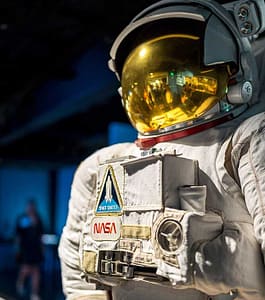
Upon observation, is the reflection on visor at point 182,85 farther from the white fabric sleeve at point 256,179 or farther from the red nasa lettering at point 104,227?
the red nasa lettering at point 104,227

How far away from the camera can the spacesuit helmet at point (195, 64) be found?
103 centimetres

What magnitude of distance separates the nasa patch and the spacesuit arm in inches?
5.8

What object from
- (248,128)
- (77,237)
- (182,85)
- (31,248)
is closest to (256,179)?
(248,128)

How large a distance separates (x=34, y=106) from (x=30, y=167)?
383 centimetres

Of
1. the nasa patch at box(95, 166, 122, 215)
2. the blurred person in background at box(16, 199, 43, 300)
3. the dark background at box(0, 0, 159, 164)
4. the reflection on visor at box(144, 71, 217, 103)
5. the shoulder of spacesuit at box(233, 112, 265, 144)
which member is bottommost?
the blurred person in background at box(16, 199, 43, 300)

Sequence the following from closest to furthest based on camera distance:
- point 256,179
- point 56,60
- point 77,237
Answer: point 256,179
point 77,237
point 56,60

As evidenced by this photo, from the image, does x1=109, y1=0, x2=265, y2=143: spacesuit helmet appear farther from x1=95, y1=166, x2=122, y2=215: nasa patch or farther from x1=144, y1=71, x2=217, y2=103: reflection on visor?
x1=95, y1=166, x2=122, y2=215: nasa patch

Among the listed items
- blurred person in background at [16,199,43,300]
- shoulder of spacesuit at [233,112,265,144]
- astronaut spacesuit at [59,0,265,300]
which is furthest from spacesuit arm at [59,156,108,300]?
blurred person in background at [16,199,43,300]

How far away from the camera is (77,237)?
4.22ft

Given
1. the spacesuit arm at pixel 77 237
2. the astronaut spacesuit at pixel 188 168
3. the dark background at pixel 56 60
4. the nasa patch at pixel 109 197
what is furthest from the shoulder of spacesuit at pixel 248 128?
the dark background at pixel 56 60

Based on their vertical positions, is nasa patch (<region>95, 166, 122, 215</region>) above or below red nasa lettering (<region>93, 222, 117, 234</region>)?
above

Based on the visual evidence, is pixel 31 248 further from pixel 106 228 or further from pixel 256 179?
pixel 256 179

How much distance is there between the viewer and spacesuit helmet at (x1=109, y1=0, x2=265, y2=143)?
1.03 m

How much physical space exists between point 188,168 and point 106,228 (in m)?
0.21
